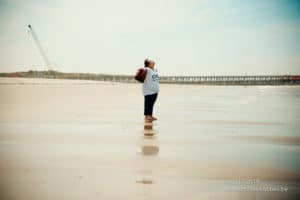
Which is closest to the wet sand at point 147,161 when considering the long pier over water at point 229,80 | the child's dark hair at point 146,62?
the child's dark hair at point 146,62

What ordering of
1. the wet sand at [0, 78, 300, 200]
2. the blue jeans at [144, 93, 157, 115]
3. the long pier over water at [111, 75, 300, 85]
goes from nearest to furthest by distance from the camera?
A: 1. the wet sand at [0, 78, 300, 200]
2. the blue jeans at [144, 93, 157, 115]
3. the long pier over water at [111, 75, 300, 85]

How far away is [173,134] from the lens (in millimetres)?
4301

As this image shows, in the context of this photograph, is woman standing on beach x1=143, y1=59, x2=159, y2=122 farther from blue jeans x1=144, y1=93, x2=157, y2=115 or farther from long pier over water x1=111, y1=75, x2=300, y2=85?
long pier over water x1=111, y1=75, x2=300, y2=85

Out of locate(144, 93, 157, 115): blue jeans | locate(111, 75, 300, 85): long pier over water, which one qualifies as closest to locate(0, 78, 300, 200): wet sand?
locate(144, 93, 157, 115): blue jeans

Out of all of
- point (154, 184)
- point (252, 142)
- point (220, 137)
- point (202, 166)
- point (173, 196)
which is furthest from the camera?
point (220, 137)

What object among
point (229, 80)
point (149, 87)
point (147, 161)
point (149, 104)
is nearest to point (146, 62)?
point (149, 87)

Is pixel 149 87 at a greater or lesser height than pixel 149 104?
greater

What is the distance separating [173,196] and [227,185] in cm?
42

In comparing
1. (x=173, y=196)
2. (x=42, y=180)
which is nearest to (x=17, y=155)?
(x=42, y=180)

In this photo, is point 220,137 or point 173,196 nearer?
point 173,196

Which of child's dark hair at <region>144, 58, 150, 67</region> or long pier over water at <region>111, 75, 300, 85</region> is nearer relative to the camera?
child's dark hair at <region>144, 58, 150, 67</region>

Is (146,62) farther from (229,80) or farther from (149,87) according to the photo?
(229,80)

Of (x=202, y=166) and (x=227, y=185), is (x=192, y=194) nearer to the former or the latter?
(x=227, y=185)

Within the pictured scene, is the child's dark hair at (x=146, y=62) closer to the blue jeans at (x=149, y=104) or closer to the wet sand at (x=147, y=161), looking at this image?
the blue jeans at (x=149, y=104)
